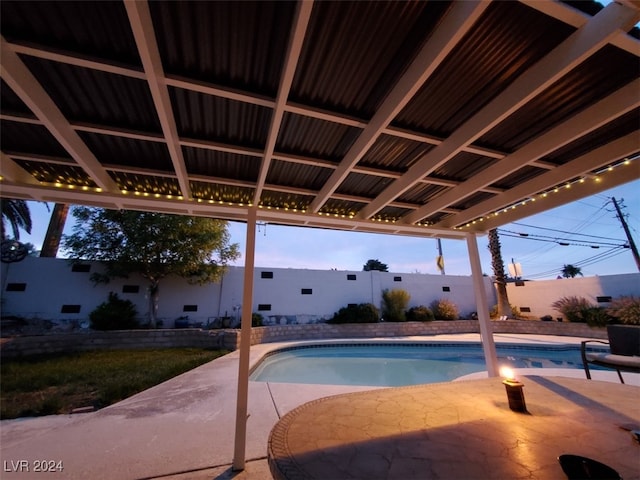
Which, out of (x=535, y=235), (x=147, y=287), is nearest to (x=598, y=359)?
(x=147, y=287)

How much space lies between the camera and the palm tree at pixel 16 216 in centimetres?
1161

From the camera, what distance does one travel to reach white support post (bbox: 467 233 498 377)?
476 cm

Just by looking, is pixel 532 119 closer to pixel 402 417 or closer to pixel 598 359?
pixel 402 417

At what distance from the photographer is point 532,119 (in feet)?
7.73

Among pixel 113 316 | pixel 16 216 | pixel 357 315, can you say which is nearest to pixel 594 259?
pixel 357 315

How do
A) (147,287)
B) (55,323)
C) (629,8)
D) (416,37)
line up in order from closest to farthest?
(629,8)
(416,37)
(55,323)
(147,287)

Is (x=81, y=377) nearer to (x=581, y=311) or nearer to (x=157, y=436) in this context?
(x=157, y=436)

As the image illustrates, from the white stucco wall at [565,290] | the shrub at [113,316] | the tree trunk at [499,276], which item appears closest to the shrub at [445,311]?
the tree trunk at [499,276]

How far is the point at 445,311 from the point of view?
45.8 ft

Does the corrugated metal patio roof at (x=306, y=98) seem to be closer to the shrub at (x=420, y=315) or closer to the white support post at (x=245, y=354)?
the white support post at (x=245, y=354)

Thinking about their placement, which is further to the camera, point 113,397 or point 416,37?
point 113,397

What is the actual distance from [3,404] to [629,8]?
823cm

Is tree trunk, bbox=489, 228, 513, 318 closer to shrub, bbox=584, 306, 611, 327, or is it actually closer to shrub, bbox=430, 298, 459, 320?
shrub, bbox=430, 298, 459, 320

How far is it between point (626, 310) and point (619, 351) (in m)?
7.78
